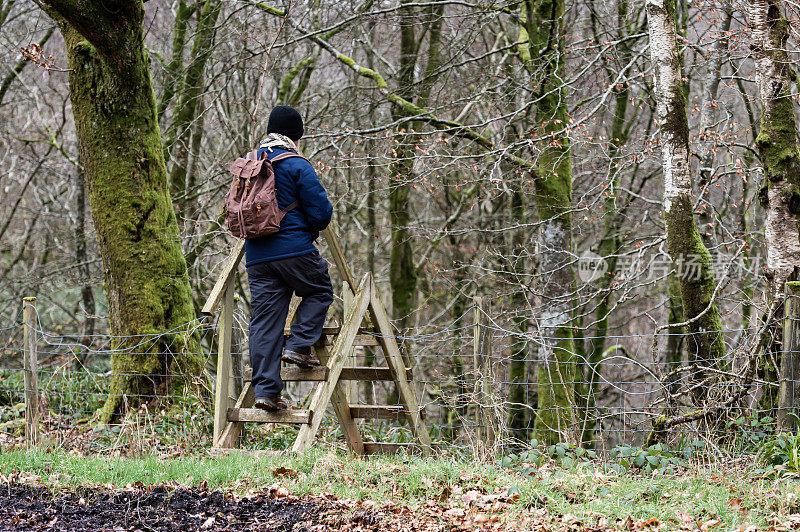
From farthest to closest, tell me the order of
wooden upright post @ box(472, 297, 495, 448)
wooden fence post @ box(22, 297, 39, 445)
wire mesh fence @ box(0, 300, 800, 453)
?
wooden fence post @ box(22, 297, 39, 445), wooden upright post @ box(472, 297, 495, 448), wire mesh fence @ box(0, 300, 800, 453)

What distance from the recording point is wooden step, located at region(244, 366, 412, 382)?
5555 millimetres

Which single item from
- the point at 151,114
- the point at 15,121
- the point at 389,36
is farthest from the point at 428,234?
the point at 15,121

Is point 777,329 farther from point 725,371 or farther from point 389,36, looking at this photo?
point 389,36

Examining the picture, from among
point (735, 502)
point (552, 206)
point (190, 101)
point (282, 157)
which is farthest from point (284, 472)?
point (190, 101)

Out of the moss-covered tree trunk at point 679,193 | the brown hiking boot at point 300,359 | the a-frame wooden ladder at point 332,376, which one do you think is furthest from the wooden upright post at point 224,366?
the moss-covered tree trunk at point 679,193

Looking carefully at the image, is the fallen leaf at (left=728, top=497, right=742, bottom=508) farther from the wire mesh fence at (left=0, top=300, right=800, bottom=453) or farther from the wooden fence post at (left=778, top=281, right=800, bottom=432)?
the wooden fence post at (left=778, top=281, right=800, bottom=432)

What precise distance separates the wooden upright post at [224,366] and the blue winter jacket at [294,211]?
0.72m

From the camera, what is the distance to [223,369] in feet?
19.1

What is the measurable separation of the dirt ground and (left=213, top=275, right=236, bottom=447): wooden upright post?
3.69ft

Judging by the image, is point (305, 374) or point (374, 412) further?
point (374, 412)

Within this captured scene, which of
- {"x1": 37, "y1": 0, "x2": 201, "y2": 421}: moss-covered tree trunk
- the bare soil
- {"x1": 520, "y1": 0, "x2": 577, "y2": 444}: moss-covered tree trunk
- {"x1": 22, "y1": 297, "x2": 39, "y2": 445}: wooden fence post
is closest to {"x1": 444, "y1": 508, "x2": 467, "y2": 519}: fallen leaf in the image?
the bare soil

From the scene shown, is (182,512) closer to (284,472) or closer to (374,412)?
(284,472)

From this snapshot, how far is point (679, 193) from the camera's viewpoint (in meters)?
6.38

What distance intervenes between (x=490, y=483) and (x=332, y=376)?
4.95 feet
